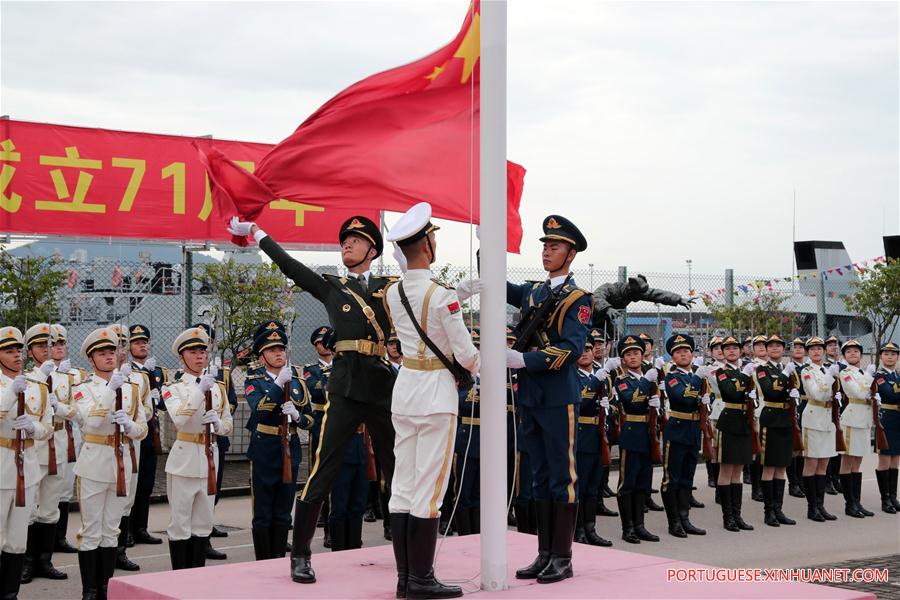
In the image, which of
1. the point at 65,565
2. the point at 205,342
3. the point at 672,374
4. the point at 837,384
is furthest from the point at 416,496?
the point at 837,384

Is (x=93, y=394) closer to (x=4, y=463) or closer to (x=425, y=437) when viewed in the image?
(x=4, y=463)

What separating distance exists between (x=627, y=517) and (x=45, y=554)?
5.33 m

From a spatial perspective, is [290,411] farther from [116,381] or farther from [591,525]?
[591,525]

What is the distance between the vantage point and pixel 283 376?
8.80 metres

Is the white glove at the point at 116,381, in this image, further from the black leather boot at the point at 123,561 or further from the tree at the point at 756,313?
the tree at the point at 756,313

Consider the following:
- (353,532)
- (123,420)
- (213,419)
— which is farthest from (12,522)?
(353,532)

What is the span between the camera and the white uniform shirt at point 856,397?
43.5 ft

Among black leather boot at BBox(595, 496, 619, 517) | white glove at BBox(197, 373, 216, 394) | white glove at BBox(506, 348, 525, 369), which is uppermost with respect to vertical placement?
white glove at BBox(506, 348, 525, 369)

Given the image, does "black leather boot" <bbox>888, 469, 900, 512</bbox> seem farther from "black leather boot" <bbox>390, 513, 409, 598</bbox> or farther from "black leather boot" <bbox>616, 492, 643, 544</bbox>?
"black leather boot" <bbox>390, 513, 409, 598</bbox>

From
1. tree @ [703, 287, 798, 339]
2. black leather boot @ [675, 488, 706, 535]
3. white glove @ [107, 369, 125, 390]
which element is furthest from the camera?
tree @ [703, 287, 798, 339]

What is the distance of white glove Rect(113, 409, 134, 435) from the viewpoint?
8281mm

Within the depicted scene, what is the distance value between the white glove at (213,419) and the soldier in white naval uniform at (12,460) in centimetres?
119

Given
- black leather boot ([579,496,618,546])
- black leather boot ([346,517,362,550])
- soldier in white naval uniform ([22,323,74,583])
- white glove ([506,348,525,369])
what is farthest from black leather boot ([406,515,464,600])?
black leather boot ([579,496,618,546])

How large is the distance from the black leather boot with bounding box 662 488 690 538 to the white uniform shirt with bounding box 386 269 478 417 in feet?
19.8
